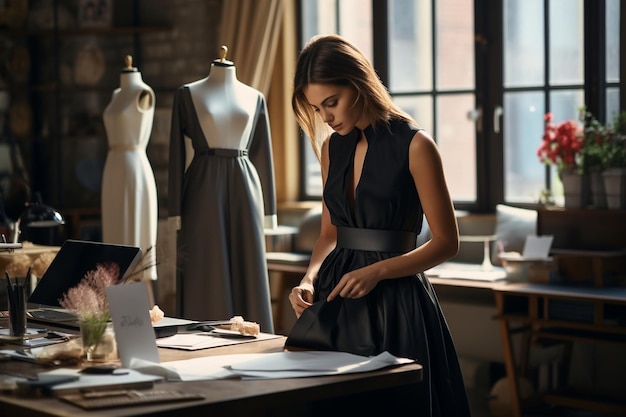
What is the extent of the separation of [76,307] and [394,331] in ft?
2.65

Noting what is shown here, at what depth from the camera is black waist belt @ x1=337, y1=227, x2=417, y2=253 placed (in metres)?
2.82

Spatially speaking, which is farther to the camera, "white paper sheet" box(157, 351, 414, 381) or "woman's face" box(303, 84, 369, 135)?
"woman's face" box(303, 84, 369, 135)

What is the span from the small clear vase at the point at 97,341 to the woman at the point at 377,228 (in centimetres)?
45

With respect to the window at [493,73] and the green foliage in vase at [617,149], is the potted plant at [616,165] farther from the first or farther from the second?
the window at [493,73]

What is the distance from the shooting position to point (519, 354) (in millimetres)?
5488

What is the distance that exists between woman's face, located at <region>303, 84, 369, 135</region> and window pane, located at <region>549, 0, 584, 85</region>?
10.8 feet

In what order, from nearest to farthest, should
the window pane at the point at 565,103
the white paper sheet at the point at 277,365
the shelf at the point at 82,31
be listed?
the white paper sheet at the point at 277,365 < the window pane at the point at 565,103 < the shelf at the point at 82,31

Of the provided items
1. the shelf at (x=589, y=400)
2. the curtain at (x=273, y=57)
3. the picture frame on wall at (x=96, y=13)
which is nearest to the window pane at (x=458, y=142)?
the curtain at (x=273, y=57)

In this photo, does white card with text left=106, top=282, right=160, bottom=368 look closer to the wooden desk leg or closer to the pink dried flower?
the pink dried flower

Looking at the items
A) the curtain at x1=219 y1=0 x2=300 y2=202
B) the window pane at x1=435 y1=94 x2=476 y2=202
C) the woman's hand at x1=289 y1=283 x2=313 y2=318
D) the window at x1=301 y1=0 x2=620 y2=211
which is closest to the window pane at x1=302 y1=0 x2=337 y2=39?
the curtain at x1=219 y1=0 x2=300 y2=202

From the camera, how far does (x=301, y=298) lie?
9.23 feet

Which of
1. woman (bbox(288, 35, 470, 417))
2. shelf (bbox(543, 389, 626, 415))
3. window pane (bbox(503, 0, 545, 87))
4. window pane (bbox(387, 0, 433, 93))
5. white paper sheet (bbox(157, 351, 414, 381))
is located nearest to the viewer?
white paper sheet (bbox(157, 351, 414, 381))

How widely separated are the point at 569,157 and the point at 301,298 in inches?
115

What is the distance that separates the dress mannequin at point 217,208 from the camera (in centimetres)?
481
